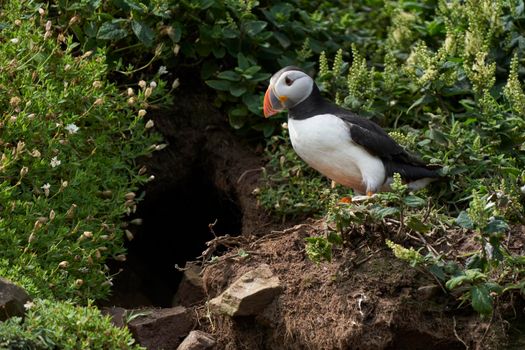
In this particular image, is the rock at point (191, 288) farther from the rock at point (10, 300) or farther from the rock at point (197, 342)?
the rock at point (10, 300)

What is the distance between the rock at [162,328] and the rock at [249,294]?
0.96 feet

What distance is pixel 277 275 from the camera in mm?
4816

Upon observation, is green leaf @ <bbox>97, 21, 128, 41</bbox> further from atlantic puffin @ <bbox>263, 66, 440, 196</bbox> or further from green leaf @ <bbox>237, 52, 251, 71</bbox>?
atlantic puffin @ <bbox>263, 66, 440, 196</bbox>

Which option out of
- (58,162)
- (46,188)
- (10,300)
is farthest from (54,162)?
(10,300)

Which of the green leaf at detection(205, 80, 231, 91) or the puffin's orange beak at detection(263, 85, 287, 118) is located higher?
the puffin's orange beak at detection(263, 85, 287, 118)

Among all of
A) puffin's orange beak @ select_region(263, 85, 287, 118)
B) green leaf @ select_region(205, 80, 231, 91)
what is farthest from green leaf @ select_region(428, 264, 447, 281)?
green leaf @ select_region(205, 80, 231, 91)

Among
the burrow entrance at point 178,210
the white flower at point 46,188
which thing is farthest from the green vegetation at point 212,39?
the white flower at point 46,188

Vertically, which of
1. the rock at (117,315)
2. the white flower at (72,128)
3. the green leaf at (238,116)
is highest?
the white flower at (72,128)

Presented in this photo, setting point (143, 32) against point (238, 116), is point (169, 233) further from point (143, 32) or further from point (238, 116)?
point (143, 32)

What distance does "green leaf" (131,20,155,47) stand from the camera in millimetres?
6031

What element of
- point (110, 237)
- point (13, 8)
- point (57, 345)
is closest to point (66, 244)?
point (110, 237)

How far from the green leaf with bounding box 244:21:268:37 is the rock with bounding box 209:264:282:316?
230 cm

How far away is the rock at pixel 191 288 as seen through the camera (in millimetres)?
5543

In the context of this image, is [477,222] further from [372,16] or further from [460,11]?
[372,16]
